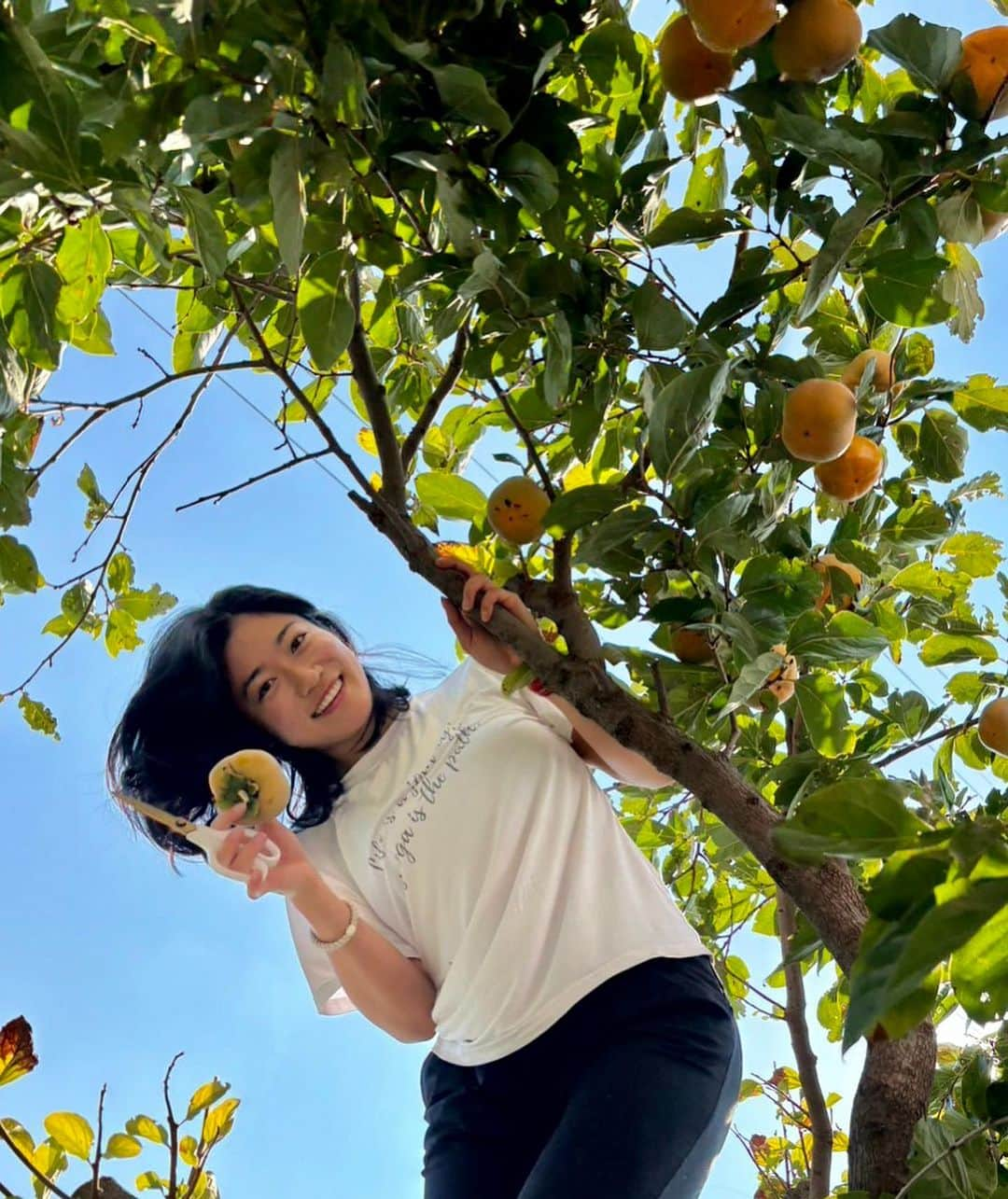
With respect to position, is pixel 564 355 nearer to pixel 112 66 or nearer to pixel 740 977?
pixel 112 66

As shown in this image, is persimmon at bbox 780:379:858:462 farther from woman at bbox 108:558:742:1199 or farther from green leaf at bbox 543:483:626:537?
woman at bbox 108:558:742:1199

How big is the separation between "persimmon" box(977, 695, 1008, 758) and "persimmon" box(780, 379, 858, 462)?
1.85 feet

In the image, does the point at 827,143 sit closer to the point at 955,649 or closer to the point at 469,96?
the point at 469,96

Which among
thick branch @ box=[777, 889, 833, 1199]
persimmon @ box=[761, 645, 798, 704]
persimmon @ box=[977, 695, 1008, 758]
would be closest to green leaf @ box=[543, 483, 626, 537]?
persimmon @ box=[761, 645, 798, 704]

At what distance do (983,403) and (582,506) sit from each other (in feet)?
1.88

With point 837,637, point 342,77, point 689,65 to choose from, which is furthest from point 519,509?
point 342,77

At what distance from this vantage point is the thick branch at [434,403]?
146cm

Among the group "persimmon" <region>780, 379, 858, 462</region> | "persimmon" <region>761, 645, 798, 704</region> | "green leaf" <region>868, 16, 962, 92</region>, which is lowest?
"persimmon" <region>761, 645, 798, 704</region>

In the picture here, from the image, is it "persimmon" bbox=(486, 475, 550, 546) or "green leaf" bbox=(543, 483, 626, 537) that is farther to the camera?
"persimmon" bbox=(486, 475, 550, 546)

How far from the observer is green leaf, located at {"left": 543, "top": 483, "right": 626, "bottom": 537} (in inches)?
51.3

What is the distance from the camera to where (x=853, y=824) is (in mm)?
615

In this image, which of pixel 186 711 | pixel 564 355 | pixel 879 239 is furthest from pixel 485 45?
pixel 186 711

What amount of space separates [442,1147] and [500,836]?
407 mm

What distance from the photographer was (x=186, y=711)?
1925 mm
